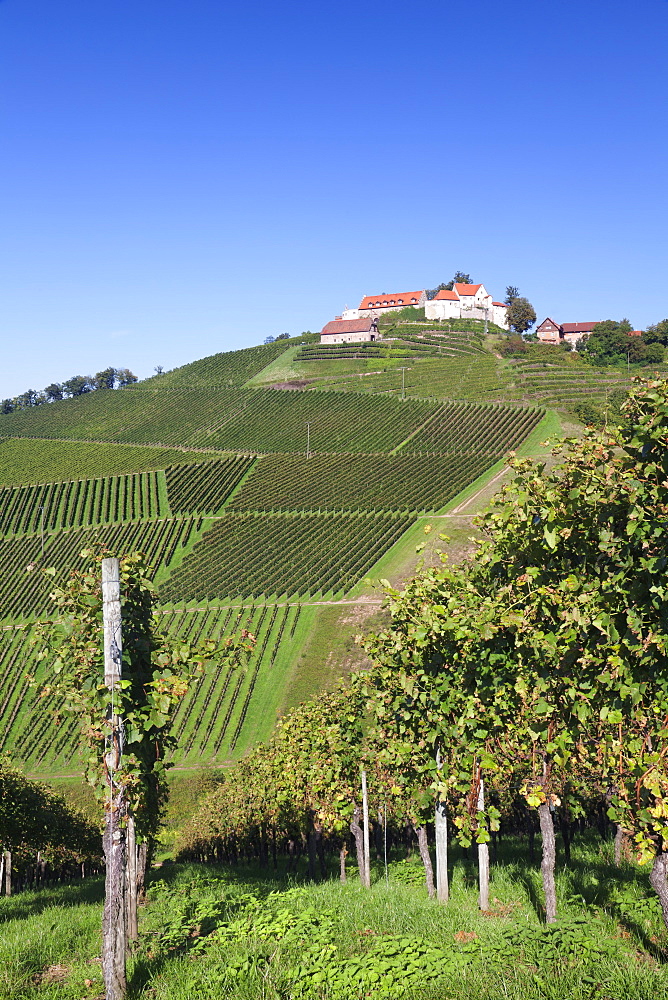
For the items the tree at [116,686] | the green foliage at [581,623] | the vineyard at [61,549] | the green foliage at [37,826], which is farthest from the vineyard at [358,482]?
the tree at [116,686]

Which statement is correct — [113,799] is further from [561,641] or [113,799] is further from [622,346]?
[622,346]

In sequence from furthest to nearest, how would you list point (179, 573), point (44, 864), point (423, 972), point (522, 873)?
1. point (179, 573)
2. point (44, 864)
3. point (522, 873)
4. point (423, 972)

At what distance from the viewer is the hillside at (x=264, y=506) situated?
68.0 metres

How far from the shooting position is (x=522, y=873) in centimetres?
1836

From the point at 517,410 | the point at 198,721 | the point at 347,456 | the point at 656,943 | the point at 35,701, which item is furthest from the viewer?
the point at 517,410

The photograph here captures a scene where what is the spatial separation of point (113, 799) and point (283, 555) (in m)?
78.0

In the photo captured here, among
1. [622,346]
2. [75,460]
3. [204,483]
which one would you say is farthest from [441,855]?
[622,346]

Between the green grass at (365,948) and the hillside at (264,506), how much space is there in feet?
106

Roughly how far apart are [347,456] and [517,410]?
3404cm

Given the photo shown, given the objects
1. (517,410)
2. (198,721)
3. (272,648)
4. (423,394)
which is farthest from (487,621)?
(423,394)

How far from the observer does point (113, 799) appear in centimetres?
1020

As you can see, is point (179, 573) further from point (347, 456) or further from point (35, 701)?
point (347, 456)

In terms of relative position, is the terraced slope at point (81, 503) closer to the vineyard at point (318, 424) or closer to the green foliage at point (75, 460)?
the green foliage at point (75, 460)

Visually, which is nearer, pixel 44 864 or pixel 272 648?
pixel 44 864
